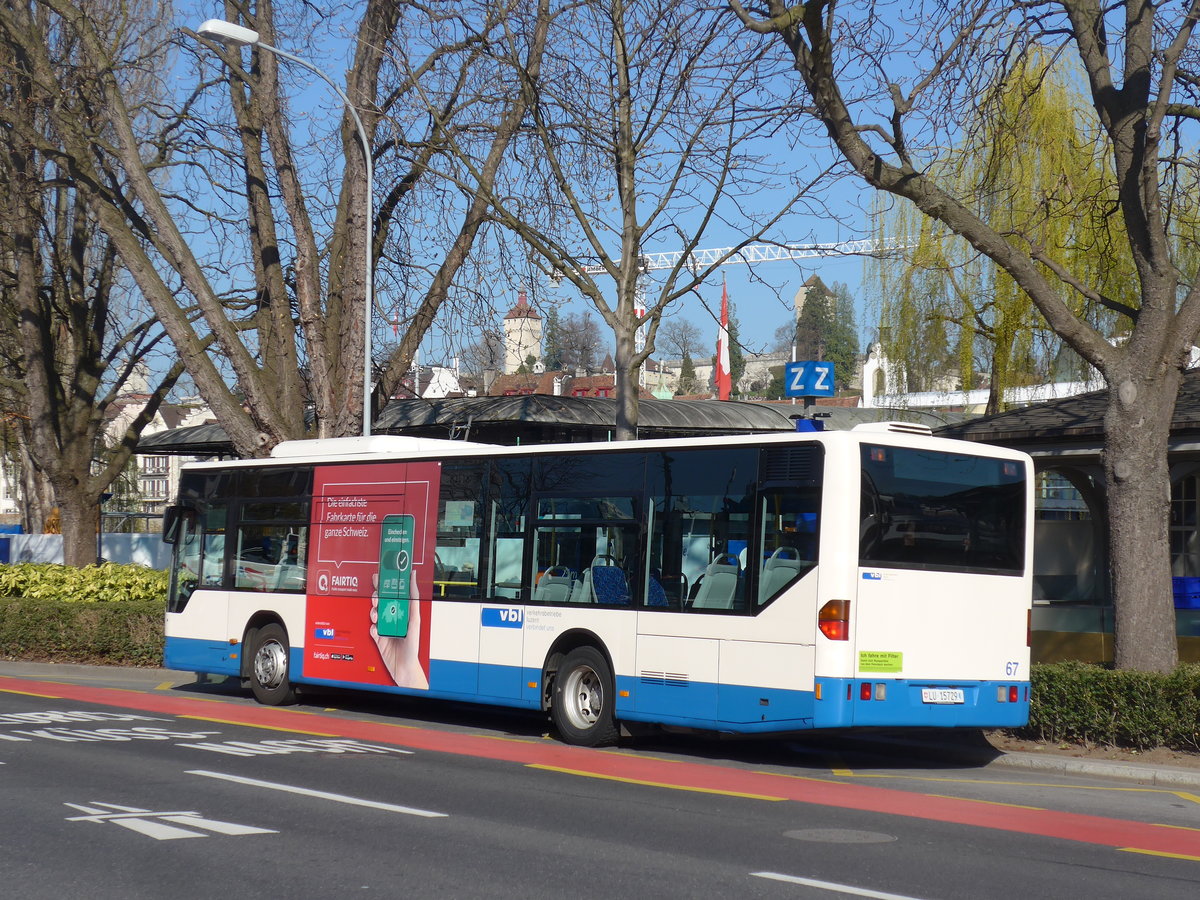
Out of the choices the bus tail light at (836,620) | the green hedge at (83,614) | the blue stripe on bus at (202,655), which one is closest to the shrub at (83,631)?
the green hedge at (83,614)

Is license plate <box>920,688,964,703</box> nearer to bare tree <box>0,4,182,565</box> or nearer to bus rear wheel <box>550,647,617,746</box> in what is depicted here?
bus rear wheel <box>550,647,617,746</box>

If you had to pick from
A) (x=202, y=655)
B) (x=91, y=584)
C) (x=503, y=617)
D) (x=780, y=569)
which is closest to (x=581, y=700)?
(x=503, y=617)

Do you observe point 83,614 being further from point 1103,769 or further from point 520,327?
point 1103,769

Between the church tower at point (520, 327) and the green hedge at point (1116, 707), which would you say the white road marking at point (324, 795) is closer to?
the green hedge at point (1116, 707)

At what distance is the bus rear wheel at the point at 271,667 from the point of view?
17156 mm

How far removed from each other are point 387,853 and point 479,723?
26.7 ft

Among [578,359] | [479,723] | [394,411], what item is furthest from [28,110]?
[578,359]

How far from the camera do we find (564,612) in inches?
540

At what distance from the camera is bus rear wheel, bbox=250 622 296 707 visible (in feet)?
56.3

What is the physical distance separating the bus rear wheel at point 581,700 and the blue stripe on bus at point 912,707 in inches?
106

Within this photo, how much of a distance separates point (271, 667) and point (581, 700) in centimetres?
536

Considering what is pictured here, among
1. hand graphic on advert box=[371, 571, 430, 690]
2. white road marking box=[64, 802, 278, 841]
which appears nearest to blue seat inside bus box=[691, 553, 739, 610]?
hand graphic on advert box=[371, 571, 430, 690]

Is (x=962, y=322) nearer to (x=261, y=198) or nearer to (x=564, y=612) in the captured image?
(x=261, y=198)

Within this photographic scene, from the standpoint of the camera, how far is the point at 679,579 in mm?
12711
